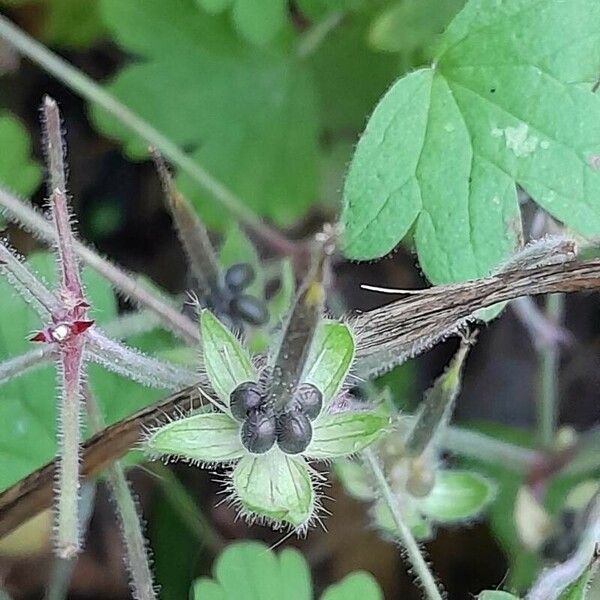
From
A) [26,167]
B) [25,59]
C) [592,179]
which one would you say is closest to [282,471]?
[592,179]

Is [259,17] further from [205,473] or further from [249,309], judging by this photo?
[205,473]

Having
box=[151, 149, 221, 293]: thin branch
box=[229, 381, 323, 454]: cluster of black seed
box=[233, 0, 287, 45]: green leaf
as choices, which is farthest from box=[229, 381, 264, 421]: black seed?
box=[233, 0, 287, 45]: green leaf

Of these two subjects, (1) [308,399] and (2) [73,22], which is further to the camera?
(2) [73,22]

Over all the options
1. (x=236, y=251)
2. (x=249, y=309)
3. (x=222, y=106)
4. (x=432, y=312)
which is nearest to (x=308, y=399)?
(x=432, y=312)

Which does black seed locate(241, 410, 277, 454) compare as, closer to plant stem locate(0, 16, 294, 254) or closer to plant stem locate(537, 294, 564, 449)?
plant stem locate(0, 16, 294, 254)

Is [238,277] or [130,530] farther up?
[238,277]

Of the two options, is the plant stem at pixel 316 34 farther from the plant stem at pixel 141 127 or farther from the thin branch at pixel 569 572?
the thin branch at pixel 569 572
